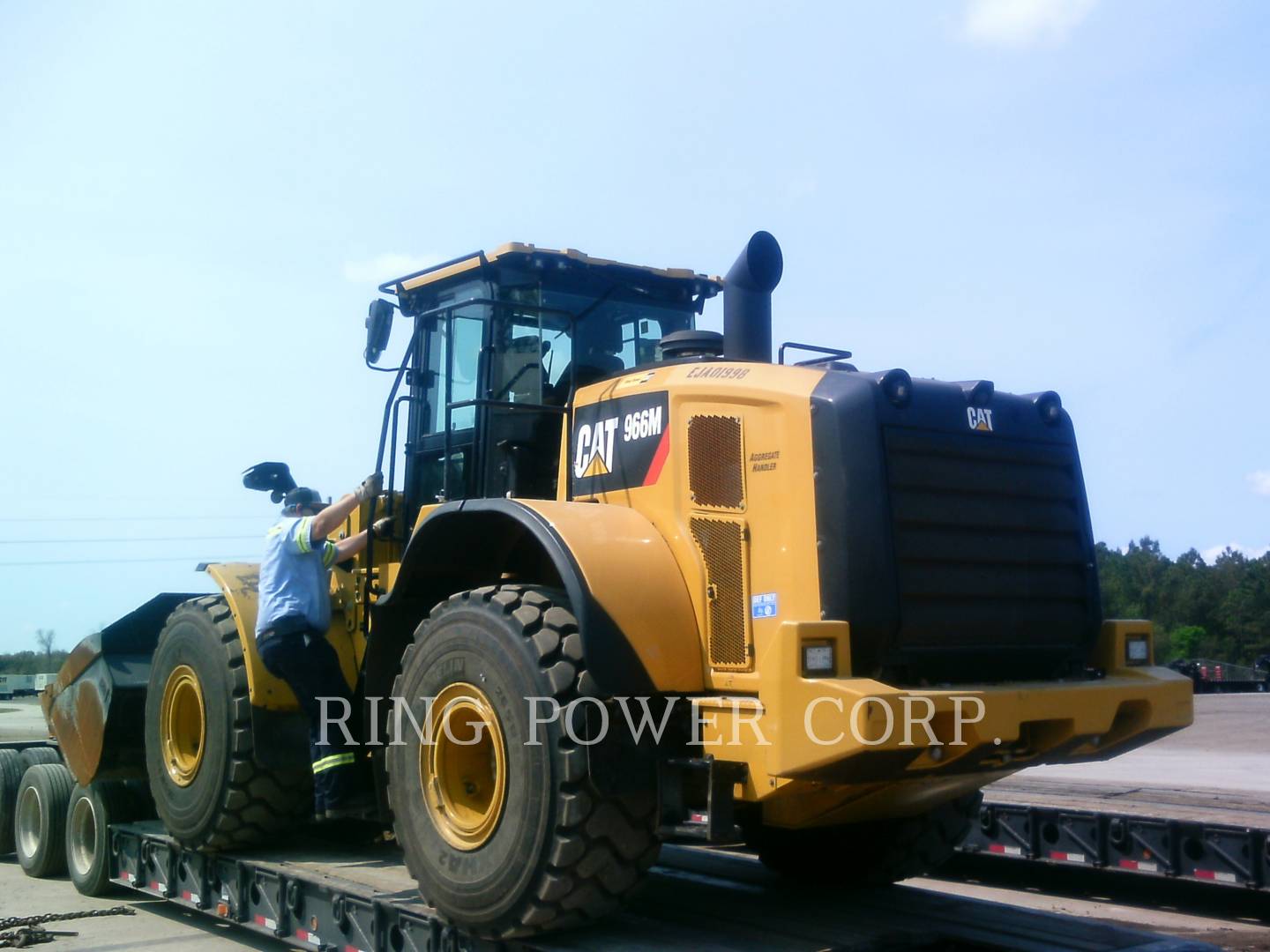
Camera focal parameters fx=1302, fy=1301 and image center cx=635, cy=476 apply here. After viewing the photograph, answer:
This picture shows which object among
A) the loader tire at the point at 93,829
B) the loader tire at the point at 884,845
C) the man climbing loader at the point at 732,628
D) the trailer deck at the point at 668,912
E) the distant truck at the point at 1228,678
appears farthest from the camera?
the distant truck at the point at 1228,678

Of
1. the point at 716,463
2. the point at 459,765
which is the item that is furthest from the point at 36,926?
the point at 716,463

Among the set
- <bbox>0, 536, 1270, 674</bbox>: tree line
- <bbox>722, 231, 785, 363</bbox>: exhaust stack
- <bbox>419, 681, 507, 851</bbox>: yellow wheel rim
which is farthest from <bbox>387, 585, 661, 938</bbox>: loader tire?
<bbox>0, 536, 1270, 674</bbox>: tree line

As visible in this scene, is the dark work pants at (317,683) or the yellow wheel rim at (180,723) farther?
the yellow wheel rim at (180,723)

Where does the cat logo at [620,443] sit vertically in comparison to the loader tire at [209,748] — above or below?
above

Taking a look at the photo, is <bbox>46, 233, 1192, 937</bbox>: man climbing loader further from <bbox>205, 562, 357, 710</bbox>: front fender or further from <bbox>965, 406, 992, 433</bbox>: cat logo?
<bbox>205, 562, 357, 710</bbox>: front fender

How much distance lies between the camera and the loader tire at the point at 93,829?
862 centimetres

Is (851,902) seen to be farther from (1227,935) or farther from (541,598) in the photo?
(1227,935)

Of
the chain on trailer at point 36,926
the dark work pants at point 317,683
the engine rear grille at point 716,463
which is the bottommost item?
the chain on trailer at point 36,926

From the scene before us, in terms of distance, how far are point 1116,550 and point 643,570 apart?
12733 centimetres

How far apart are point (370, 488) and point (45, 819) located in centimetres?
471

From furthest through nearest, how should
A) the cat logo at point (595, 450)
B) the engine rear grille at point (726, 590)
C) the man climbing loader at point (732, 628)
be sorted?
the cat logo at point (595, 450)
the engine rear grille at point (726, 590)
the man climbing loader at point (732, 628)

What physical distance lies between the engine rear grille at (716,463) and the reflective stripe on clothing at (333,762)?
2421 millimetres

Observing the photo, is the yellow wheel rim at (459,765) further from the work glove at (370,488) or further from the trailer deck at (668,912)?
the work glove at (370,488)

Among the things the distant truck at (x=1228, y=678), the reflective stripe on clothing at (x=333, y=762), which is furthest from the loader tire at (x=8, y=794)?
the distant truck at (x=1228, y=678)
